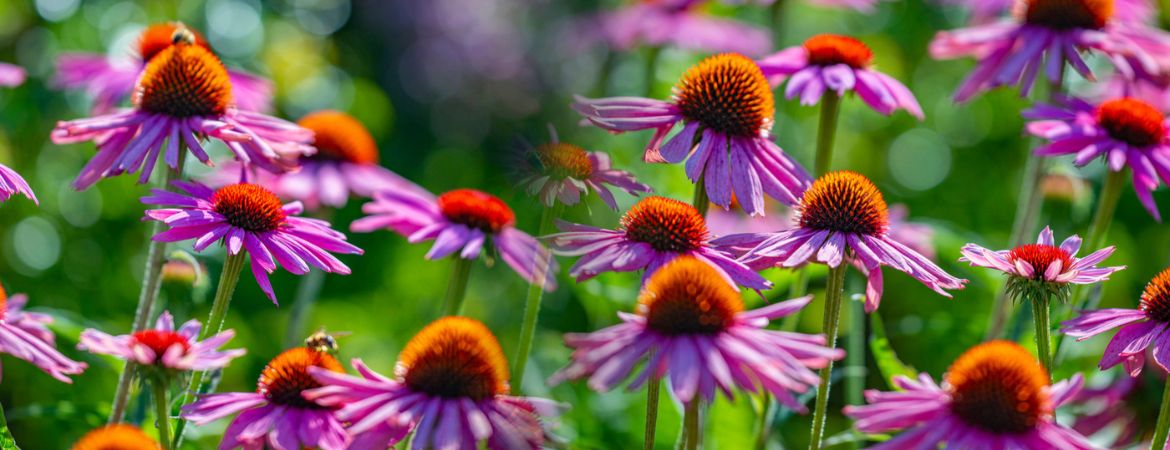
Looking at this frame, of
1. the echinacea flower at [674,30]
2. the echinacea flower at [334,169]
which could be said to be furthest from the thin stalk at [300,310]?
the echinacea flower at [674,30]

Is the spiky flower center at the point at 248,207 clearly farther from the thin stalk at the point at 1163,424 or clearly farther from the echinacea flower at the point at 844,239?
the thin stalk at the point at 1163,424

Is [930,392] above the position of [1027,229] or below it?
below

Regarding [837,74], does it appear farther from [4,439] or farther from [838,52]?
[4,439]

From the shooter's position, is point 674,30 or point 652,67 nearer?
point 652,67

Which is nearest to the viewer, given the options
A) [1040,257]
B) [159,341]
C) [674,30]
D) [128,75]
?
[159,341]

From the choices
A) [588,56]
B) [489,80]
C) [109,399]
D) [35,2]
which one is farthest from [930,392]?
[489,80]

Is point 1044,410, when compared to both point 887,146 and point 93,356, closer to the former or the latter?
point 93,356

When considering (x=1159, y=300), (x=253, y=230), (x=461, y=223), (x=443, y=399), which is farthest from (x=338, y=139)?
(x=1159, y=300)

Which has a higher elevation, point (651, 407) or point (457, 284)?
point (457, 284)

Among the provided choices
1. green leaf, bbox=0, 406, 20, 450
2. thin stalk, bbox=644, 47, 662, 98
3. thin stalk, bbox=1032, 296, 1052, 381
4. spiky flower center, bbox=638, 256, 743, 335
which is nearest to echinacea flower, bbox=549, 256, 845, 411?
spiky flower center, bbox=638, 256, 743, 335
